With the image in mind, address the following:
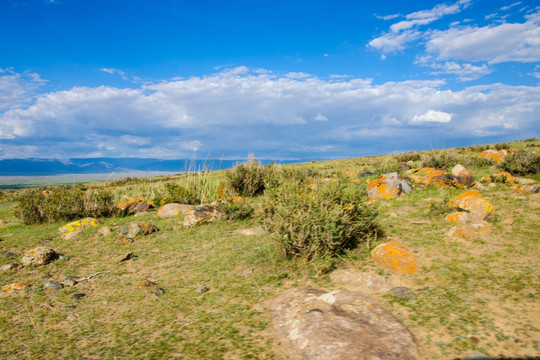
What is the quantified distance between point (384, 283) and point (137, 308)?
3390 mm

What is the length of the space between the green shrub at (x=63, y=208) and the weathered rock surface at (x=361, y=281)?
28.3ft

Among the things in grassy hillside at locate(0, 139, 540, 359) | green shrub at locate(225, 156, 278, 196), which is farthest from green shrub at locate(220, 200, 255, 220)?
green shrub at locate(225, 156, 278, 196)

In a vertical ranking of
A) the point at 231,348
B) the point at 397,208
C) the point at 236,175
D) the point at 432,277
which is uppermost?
the point at 236,175

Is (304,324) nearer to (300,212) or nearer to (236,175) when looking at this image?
(300,212)

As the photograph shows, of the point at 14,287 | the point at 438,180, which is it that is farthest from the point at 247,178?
the point at 14,287

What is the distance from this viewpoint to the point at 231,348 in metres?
3.21

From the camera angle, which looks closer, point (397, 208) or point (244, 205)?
point (397, 208)

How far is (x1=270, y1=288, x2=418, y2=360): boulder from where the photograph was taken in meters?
2.91

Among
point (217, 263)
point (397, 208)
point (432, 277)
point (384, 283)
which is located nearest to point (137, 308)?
point (217, 263)

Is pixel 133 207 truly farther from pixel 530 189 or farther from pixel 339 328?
pixel 530 189

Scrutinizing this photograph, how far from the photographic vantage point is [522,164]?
11.7 m

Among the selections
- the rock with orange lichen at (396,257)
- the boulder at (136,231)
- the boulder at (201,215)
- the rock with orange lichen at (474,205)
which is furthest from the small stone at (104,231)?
the rock with orange lichen at (474,205)

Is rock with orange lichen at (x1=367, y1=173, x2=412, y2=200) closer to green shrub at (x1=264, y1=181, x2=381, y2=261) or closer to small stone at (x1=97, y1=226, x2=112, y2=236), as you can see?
green shrub at (x1=264, y1=181, x2=381, y2=261)

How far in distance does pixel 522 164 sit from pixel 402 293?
11.1 metres
